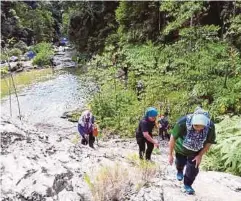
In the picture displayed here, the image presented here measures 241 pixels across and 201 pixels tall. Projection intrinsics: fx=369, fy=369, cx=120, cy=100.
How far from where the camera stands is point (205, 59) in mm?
10445

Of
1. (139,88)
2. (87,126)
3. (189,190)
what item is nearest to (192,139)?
(189,190)

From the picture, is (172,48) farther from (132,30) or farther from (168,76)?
(132,30)

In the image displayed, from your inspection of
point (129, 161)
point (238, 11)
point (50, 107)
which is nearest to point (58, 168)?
point (129, 161)

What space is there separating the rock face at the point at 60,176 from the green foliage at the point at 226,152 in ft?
2.18

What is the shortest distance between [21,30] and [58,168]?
4881cm

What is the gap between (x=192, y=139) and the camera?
3.98 meters

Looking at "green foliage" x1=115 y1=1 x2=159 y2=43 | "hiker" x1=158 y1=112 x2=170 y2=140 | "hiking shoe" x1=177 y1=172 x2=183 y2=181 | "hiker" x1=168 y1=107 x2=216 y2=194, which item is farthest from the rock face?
"green foliage" x1=115 y1=1 x2=159 y2=43

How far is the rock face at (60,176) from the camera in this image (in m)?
3.69

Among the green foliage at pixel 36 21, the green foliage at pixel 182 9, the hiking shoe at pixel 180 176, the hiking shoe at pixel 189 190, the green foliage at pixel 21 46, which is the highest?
the green foliage at pixel 182 9

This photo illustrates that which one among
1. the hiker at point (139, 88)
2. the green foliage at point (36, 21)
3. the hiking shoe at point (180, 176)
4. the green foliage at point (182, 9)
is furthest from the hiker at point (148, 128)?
the green foliage at point (36, 21)

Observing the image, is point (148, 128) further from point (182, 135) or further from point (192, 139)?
point (192, 139)

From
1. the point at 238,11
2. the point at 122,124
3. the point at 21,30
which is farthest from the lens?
the point at 21,30

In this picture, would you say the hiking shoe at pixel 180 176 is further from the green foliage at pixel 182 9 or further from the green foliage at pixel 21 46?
the green foliage at pixel 21 46

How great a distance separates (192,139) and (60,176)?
57.6 inches
